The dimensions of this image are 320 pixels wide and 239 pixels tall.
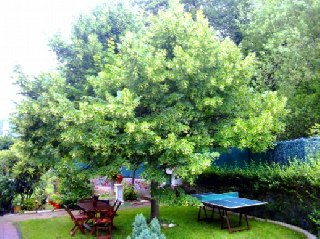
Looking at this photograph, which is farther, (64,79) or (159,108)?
(64,79)

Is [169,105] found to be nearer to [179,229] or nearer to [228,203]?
[228,203]

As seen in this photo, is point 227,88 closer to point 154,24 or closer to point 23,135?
point 154,24

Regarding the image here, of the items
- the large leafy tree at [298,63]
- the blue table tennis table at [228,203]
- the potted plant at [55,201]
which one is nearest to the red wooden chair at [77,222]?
the blue table tennis table at [228,203]

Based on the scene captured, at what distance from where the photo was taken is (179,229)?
388 inches

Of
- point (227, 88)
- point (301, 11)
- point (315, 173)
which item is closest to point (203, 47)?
point (227, 88)

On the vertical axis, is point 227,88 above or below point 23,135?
above

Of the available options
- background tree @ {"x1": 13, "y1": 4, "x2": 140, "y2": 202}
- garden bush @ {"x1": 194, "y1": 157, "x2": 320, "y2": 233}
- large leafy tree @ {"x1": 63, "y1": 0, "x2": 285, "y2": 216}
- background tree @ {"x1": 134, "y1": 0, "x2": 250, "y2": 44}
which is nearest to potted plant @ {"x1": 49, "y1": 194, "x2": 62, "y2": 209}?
background tree @ {"x1": 13, "y1": 4, "x2": 140, "y2": 202}

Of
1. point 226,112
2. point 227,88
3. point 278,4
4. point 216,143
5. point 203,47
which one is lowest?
point 216,143

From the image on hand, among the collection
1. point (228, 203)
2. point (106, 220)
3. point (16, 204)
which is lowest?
point (106, 220)

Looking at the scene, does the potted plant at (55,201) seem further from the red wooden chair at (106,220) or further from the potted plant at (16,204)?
the red wooden chair at (106,220)

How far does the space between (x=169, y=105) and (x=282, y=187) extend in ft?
13.6

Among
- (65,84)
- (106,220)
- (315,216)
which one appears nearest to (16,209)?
(106,220)

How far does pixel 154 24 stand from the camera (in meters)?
8.98

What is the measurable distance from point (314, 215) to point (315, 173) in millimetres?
1205
